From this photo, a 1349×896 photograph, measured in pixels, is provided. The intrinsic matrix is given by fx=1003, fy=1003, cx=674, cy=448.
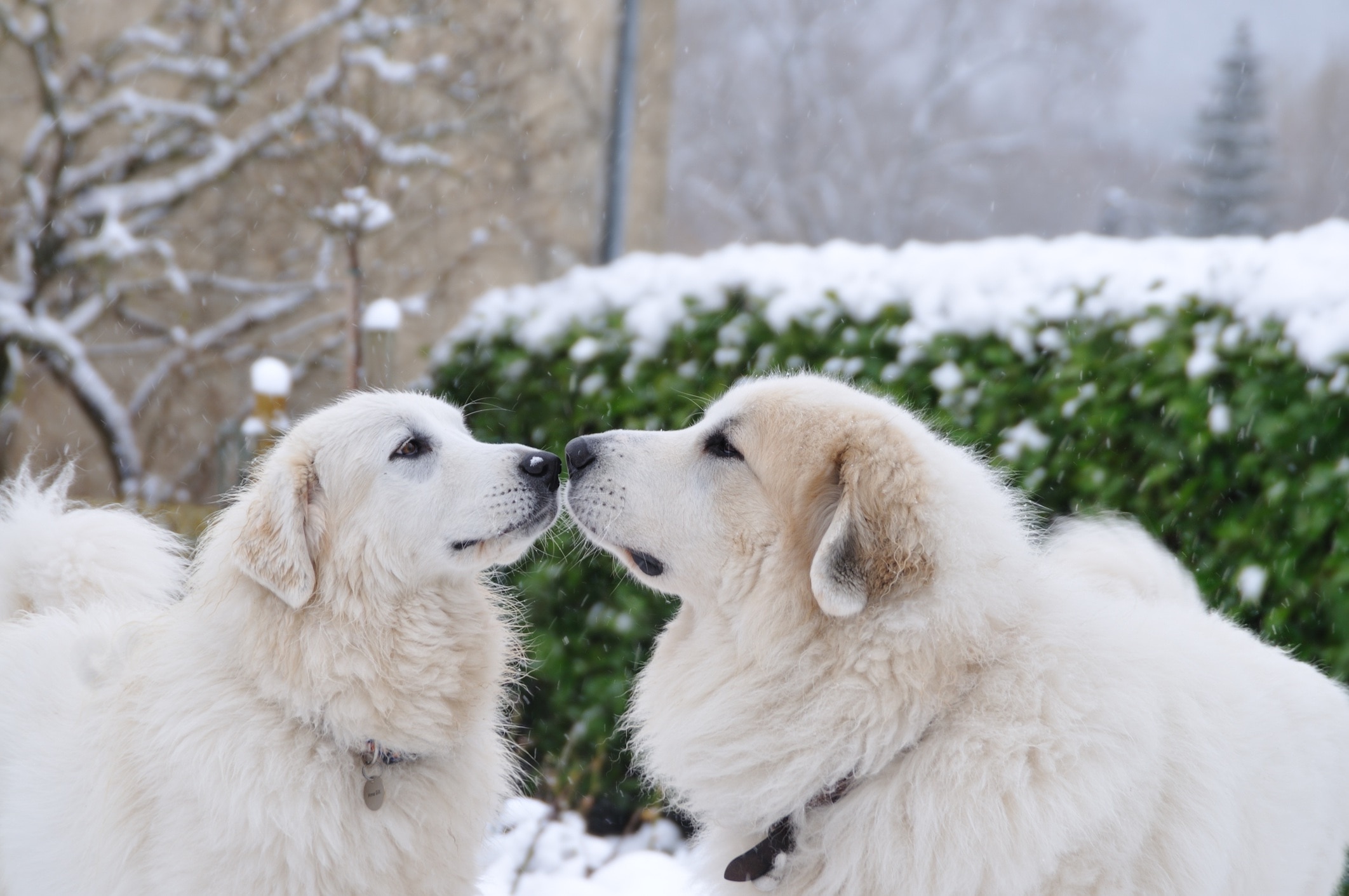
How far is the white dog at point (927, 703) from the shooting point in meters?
2.06

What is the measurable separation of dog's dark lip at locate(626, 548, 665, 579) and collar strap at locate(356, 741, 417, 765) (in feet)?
2.70

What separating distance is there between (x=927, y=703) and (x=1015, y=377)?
7.69 feet

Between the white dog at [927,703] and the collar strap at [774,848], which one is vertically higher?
the white dog at [927,703]

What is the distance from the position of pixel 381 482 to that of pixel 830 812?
157cm

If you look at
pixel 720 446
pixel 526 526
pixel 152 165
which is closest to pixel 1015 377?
pixel 720 446

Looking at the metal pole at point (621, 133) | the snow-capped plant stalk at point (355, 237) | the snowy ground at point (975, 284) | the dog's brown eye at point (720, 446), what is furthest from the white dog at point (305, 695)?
the metal pole at point (621, 133)

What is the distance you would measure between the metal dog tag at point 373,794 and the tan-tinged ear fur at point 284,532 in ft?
1.68

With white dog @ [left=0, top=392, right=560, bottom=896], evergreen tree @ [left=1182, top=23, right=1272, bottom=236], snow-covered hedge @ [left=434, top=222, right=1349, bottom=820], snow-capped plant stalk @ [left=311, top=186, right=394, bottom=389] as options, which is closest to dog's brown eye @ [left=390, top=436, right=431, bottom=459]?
white dog @ [left=0, top=392, right=560, bottom=896]

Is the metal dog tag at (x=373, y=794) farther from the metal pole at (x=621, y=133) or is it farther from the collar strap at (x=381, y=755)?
the metal pole at (x=621, y=133)

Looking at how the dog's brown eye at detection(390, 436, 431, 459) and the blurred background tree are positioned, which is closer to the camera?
the dog's brown eye at detection(390, 436, 431, 459)

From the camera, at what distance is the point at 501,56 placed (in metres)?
10.4

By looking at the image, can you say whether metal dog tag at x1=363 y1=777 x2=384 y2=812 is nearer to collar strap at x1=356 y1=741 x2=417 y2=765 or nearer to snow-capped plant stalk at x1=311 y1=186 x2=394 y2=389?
collar strap at x1=356 y1=741 x2=417 y2=765

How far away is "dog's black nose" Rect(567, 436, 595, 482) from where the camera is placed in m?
2.73

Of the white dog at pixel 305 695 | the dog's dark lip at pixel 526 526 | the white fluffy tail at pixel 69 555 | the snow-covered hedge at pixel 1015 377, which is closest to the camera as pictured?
the white dog at pixel 305 695
